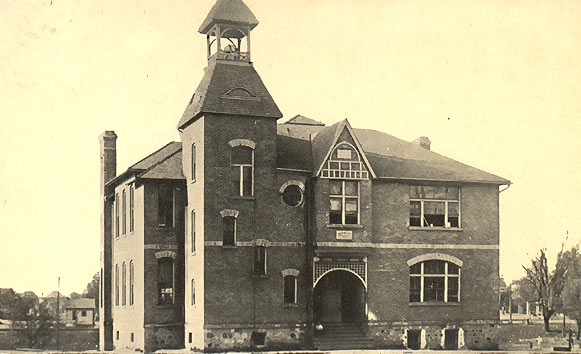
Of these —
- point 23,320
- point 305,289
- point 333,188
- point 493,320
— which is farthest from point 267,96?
point 23,320

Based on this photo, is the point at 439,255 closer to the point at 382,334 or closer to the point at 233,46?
the point at 382,334

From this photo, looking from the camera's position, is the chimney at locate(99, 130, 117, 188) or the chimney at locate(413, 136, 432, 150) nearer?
the chimney at locate(413, 136, 432, 150)

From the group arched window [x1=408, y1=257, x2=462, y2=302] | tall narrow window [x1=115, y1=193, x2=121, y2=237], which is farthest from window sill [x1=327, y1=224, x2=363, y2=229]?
tall narrow window [x1=115, y1=193, x2=121, y2=237]

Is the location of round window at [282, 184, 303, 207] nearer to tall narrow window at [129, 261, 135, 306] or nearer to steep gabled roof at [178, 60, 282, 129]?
steep gabled roof at [178, 60, 282, 129]

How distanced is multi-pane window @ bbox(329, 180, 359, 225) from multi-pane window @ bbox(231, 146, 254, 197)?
3686 mm

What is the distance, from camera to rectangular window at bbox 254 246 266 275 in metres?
36.4

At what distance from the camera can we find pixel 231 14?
37.7 metres

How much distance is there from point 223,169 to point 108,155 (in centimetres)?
1331

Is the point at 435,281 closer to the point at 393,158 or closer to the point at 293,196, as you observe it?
the point at 393,158

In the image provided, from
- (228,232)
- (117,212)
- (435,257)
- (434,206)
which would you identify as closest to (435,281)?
(435,257)

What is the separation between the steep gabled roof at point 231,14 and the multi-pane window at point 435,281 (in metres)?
13.6

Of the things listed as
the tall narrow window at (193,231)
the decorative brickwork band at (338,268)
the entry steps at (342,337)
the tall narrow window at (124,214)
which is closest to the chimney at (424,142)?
the decorative brickwork band at (338,268)

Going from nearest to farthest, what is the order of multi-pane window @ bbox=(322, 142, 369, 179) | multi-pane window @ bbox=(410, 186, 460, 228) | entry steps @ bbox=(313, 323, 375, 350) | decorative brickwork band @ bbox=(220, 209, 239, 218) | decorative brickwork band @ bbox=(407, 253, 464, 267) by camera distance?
decorative brickwork band @ bbox=(220, 209, 239, 218), entry steps @ bbox=(313, 323, 375, 350), multi-pane window @ bbox=(322, 142, 369, 179), decorative brickwork band @ bbox=(407, 253, 464, 267), multi-pane window @ bbox=(410, 186, 460, 228)

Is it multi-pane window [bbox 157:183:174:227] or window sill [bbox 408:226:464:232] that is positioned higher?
multi-pane window [bbox 157:183:174:227]
